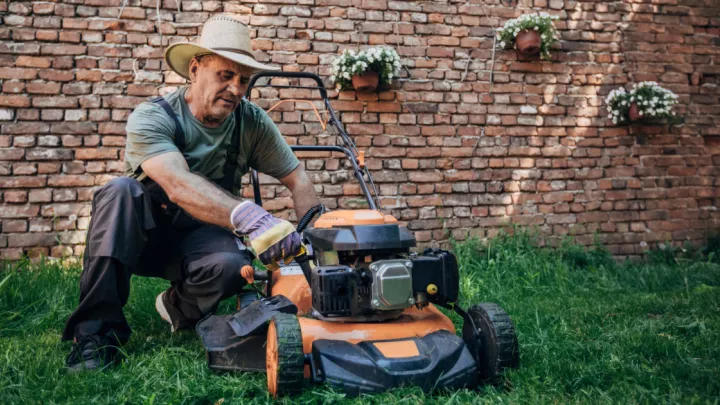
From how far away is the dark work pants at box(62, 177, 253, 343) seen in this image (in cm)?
250

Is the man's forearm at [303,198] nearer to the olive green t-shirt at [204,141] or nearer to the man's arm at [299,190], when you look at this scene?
the man's arm at [299,190]

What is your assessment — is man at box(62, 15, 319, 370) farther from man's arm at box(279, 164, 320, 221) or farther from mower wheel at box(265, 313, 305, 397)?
mower wheel at box(265, 313, 305, 397)

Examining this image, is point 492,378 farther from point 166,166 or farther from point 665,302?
point 665,302

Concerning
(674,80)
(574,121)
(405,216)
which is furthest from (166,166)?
(674,80)

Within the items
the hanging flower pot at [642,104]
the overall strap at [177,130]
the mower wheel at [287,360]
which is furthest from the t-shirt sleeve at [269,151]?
the hanging flower pot at [642,104]

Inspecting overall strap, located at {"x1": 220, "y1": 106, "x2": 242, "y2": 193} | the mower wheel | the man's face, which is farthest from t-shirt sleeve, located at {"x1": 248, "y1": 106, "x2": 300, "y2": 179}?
the mower wheel

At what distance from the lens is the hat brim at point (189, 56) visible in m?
2.74

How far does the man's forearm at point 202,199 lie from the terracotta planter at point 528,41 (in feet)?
11.8

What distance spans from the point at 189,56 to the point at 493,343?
206 cm

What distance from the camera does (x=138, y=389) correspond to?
2.17m

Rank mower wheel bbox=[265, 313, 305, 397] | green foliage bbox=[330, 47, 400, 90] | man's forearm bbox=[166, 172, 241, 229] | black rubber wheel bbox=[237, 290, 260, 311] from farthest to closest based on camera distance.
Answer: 1. green foliage bbox=[330, 47, 400, 90]
2. black rubber wheel bbox=[237, 290, 260, 311]
3. man's forearm bbox=[166, 172, 241, 229]
4. mower wheel bbox=[265, 313, 305, 397]

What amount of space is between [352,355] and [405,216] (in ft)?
9.86

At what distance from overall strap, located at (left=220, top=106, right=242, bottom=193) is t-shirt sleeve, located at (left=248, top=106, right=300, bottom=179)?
0.36 feet

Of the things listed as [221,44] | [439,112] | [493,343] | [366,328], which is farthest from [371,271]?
[439,112]
